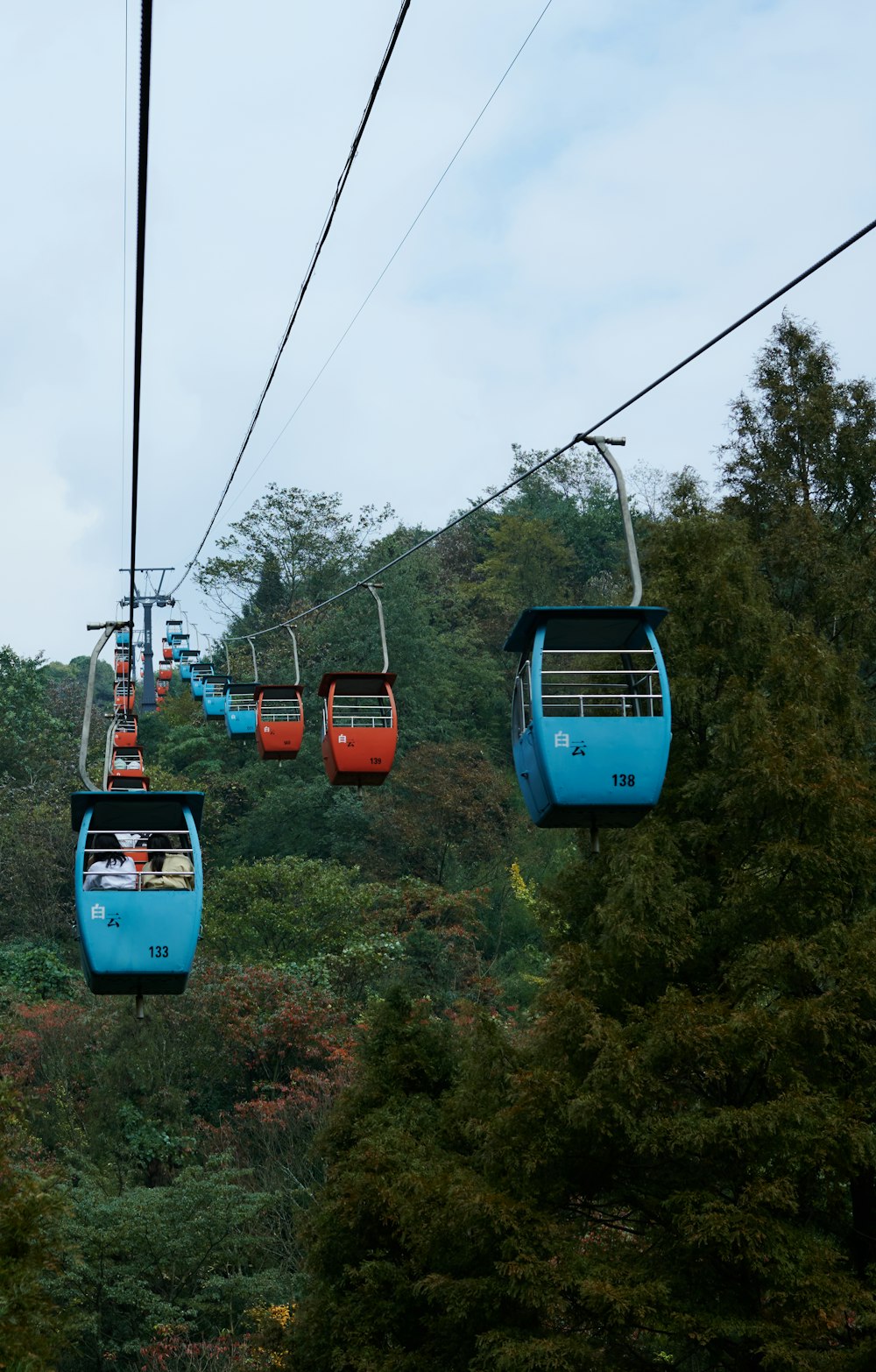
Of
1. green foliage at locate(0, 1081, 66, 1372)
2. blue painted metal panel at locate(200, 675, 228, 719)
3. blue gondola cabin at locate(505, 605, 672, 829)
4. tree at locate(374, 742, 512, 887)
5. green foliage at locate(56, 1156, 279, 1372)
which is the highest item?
blue painted metal panel at locate(200, 675, 228, 719)

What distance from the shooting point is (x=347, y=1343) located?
14859 mm

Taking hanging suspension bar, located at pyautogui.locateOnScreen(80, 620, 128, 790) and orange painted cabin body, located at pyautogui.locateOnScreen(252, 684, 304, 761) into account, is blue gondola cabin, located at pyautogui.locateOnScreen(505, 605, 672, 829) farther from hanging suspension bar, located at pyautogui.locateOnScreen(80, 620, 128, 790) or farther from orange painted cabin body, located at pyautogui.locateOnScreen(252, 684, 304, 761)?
orange painted cabin body, located at pyautogui.locateOnScreen(252, 684, 304, 761)

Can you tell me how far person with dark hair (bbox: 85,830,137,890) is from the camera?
399 inches

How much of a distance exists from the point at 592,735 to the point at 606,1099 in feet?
19.5

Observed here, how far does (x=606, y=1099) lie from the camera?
13.6 m

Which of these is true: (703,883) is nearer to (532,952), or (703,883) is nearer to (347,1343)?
(347,1343)

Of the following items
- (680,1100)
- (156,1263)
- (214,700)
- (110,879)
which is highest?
(214,700)

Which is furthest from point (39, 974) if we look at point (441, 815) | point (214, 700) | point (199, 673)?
point (441, 815)

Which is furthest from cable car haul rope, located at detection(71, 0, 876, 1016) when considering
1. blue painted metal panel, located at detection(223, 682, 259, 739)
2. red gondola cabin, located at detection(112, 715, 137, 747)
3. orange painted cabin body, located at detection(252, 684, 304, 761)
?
red gondola cabin, located at detection(112, 715, 137, 747)

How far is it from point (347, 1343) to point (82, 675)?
287 feet

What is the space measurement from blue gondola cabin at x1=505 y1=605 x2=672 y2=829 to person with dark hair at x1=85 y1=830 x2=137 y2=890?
9.28 ft

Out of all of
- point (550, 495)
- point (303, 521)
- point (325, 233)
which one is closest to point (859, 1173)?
point (325, 233)

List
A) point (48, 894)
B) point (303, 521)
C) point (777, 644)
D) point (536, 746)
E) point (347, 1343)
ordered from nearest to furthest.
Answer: point (536, 746) < point (347, 1343) < point (777, 644) < point (48, 894) < point (303, 521)

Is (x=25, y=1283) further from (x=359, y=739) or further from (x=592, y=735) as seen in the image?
(x=592, y=735)
